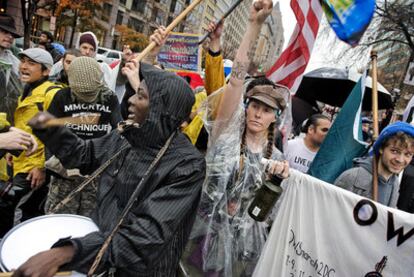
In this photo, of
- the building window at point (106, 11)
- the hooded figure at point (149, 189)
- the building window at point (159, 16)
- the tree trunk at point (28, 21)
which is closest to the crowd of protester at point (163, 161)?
the hooded figure at point (149, 189)

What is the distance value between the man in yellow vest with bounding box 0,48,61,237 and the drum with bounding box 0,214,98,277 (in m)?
1.54

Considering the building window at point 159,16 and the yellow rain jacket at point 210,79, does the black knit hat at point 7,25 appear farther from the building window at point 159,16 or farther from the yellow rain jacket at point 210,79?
the building window at point 159,16

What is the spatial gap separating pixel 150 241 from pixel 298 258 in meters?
1.18

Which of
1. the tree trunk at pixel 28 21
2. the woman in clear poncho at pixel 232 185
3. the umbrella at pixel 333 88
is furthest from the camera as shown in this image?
the tree trunk at pixel 28 21

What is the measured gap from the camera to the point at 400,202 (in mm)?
3135

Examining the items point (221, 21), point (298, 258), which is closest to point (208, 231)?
point (298, 258)

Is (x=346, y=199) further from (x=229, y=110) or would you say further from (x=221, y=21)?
(x=221, y=21)

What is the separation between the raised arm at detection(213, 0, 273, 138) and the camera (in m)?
2.27

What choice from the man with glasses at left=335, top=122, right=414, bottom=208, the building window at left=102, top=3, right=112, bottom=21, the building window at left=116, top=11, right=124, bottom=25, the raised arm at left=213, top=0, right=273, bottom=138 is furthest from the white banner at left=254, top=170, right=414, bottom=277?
the building window at left=116, top=11, right=124, bottom=25

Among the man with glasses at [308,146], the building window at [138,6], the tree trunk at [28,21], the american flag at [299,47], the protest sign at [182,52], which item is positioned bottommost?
the tree trunk at [28,21]

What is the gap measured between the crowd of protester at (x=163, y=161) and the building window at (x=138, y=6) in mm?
42300

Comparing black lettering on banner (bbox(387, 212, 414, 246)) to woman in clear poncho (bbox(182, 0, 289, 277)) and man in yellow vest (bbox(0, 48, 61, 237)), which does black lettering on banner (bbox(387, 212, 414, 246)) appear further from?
man in yellow vest (bbox(0, 48, 61, 237))

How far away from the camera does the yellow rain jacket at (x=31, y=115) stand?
316 centimetres

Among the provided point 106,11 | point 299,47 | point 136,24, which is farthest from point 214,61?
point 136,24
